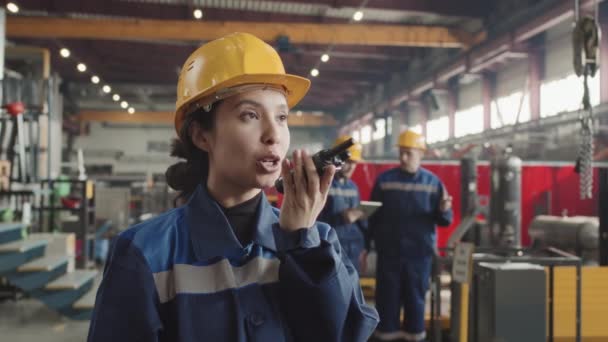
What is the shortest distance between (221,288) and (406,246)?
3.84m

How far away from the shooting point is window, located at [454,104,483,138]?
14234 mm

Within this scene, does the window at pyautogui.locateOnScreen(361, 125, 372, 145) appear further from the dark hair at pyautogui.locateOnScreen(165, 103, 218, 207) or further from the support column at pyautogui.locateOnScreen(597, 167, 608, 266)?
the dark hair at pyautogui.locateOnScreen(165, 103, 218, 207)

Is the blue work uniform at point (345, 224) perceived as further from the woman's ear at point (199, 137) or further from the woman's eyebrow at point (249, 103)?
the woman's eyebrow at point (249, 103)

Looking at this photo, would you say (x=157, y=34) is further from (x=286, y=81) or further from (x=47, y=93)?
(x=286, y=81)

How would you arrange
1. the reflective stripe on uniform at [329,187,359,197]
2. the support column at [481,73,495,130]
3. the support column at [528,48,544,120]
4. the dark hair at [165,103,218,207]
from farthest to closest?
the support column at [481,73,495,130] → the support column at [528,48,544,120] → the reflective stripe on uniform at [329,187,359,197] → the dark hair at [165,103,218,207]

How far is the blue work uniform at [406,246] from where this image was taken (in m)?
4.74

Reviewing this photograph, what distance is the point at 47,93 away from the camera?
8156mm

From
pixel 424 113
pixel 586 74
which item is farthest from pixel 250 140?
pixel 424 113

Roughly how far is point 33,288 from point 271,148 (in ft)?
20.5

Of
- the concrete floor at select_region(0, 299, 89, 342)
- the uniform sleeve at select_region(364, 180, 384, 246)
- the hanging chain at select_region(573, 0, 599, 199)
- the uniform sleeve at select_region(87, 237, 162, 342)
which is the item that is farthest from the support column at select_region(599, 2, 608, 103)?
the uniform sleeve at select_region(87, 237, 162, 342)

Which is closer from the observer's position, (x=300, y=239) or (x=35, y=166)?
(x=300, y=239)

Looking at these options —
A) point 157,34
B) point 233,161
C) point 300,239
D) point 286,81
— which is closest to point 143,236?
point 233,161

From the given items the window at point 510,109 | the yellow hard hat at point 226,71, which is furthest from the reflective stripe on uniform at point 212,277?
the window at point 510,109

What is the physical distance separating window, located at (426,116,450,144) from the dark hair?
50.2 ft
